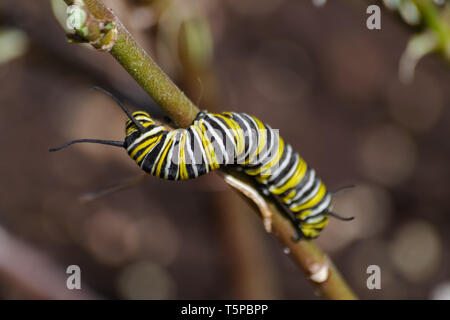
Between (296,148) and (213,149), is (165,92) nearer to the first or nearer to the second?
(213,149)

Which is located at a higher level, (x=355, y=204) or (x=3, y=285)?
(x=355, y=204)

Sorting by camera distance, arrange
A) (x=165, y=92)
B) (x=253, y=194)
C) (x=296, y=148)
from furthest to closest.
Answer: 1. (x=296, y=148)
2. (x=253, y=194)
3. (x=165, y=92)

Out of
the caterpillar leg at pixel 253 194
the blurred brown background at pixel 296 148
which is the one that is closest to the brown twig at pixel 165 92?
the caterpillar leg at pixel 253 194

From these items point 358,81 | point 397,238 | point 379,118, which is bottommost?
point 397,238

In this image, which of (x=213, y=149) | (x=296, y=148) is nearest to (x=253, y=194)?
(x=213, y=149)

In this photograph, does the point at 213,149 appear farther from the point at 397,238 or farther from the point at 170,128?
the point at 397,238
